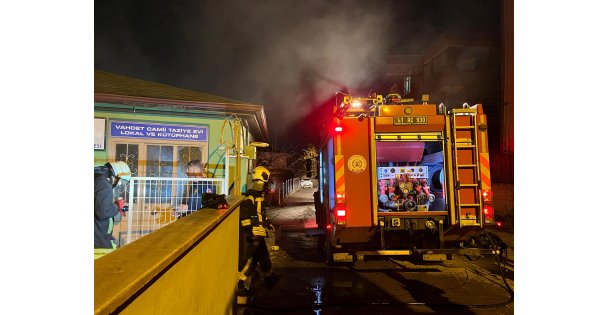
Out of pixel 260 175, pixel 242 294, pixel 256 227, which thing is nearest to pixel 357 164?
pixel 260 175

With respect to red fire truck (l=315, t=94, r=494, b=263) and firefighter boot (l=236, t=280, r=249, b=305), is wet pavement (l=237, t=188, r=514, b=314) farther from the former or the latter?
red fire truck (l=315, t=94, r=494, b=263)

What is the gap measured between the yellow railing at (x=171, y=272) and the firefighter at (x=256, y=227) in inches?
76.4

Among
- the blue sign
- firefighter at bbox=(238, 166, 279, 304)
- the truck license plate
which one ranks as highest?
the blue sign

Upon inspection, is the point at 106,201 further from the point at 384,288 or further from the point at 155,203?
the point at 384,288

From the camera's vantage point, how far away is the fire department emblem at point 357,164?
19.0ft

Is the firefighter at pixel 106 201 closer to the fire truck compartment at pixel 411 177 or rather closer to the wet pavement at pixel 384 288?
the wet pavement at pixel 384 288

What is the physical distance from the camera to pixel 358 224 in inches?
225

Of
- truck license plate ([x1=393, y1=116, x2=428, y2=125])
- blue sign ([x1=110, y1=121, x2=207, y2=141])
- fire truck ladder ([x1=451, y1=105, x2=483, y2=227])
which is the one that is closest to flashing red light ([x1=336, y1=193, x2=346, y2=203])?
truck license plate ([x1=393, y1=116, x2=428, y2=125])

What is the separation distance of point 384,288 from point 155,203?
4.40 m

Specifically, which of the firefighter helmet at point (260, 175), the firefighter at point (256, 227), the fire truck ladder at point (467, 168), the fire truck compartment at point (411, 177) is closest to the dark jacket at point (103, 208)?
the firefighter at point (256, 227)

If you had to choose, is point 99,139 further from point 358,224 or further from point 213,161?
point 358,224

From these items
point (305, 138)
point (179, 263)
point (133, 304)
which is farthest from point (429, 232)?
point (305, 138)

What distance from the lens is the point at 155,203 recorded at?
6.45 m

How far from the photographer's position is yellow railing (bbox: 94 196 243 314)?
4.08 feet
